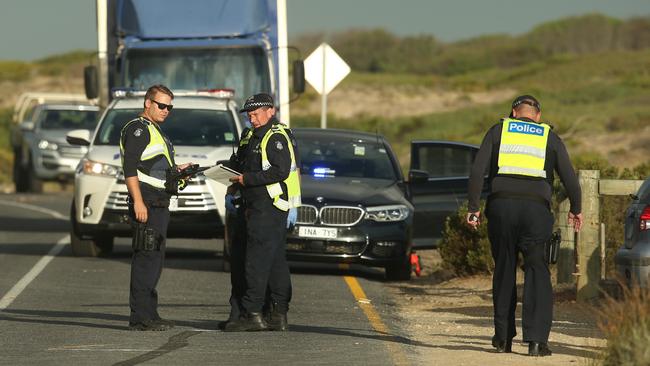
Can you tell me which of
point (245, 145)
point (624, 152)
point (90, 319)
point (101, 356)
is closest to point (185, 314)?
point (90, 319)

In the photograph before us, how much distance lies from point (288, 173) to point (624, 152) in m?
31.1

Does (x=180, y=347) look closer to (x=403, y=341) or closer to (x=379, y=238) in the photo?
(x=403, y=341)

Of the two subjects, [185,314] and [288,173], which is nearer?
[288,173]

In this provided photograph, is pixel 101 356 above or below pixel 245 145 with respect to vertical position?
below

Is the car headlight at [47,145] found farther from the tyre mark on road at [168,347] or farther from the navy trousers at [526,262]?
the navy trousers at [526,262]

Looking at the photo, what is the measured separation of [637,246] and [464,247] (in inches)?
231

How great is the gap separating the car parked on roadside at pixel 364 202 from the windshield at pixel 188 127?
3.54 feet

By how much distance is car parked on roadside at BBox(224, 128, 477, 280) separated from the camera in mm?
16594

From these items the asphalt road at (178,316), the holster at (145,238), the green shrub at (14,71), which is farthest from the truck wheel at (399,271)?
the green shrub at (14,71)

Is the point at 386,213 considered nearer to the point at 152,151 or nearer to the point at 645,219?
the point at 152,151

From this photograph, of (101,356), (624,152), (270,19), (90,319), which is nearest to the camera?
(101,356)

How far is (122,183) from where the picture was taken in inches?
714

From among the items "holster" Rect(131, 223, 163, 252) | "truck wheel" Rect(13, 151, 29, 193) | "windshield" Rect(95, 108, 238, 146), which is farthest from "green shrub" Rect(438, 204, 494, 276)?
"truck wheel" Rect(13, 151, 29, 193)

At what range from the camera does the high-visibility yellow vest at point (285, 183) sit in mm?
12078
